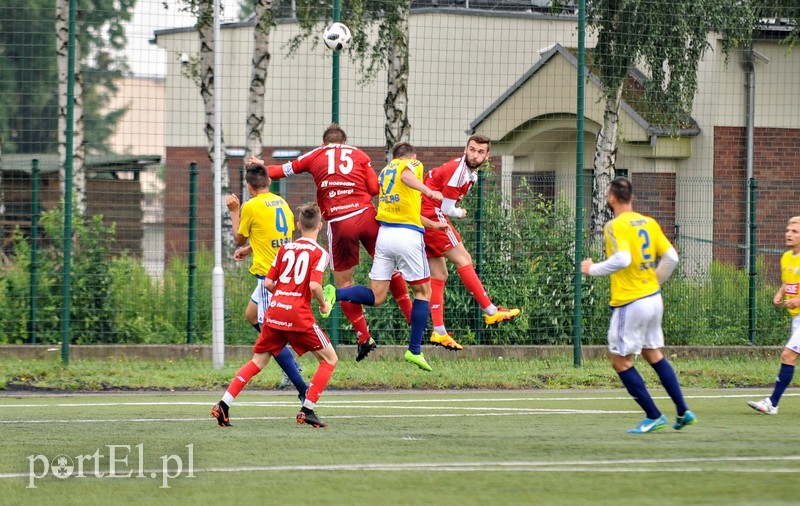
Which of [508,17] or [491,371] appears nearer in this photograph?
[491,371]

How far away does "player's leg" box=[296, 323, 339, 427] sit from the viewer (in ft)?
31.0

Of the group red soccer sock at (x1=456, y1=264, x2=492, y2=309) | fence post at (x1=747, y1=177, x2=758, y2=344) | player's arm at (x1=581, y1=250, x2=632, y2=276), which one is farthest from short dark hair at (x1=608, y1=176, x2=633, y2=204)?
fence post at (x1=747, y1=177, x2=758, y2=344)

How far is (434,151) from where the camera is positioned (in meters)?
18.3

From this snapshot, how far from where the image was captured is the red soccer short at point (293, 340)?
9453mm

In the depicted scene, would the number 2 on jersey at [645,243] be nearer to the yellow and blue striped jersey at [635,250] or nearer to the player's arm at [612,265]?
the yellow and blue striped jersey at [635,250]

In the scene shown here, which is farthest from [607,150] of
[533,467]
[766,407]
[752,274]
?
[533,467]

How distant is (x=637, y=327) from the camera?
29.3 feet

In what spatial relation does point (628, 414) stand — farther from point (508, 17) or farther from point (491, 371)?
point (508, 17)

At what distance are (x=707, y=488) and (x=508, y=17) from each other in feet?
37.1

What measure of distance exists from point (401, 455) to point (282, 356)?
3.11 m

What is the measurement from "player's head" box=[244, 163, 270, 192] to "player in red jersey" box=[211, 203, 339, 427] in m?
1.94

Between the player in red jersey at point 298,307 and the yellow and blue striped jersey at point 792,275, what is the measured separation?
4.60 m

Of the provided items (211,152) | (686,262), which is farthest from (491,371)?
(211,152)
